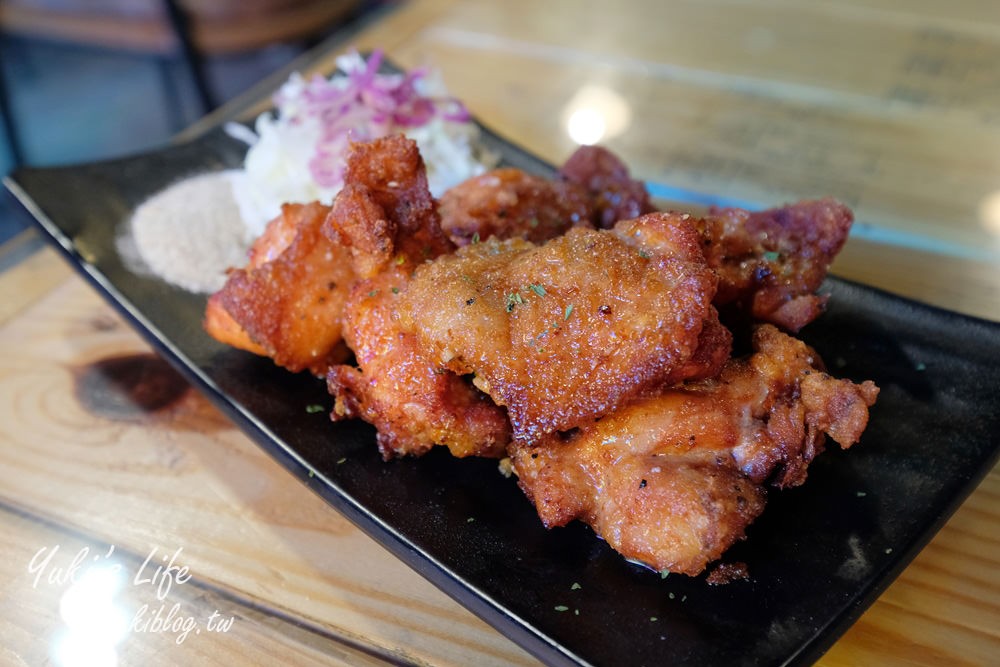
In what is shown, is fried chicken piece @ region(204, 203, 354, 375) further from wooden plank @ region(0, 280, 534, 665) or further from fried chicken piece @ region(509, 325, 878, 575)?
fried chicken piece @ region(509, 325, 878, 575)

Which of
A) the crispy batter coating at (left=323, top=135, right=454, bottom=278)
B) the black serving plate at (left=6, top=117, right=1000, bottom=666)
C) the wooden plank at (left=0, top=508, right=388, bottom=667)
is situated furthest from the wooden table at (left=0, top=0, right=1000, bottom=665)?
the crispy batter coating at (left=323, top=135, right=454, bottom=278)

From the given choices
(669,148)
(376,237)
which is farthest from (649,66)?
(376,237)

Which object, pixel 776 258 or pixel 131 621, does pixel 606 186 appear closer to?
pixel 776 258

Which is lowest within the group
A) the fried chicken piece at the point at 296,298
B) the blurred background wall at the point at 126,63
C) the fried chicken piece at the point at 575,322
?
the blurred background wall at the point at 126,63

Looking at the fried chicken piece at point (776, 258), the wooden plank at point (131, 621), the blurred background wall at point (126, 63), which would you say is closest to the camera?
the wooden plank at point (131, 621)

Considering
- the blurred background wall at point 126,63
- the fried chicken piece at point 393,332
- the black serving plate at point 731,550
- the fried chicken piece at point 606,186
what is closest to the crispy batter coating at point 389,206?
the fried chicken piece at point 393,332

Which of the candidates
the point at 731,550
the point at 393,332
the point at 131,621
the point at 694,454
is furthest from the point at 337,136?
the point at 731,550

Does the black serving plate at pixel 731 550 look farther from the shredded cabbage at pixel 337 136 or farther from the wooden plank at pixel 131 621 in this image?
the shredded cabbage at pixel 337 136
